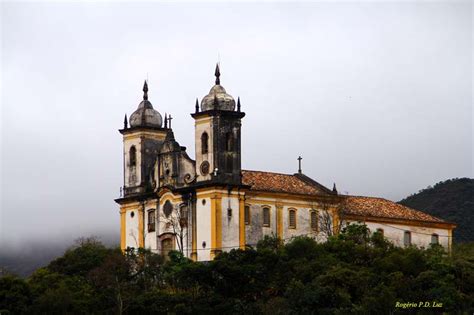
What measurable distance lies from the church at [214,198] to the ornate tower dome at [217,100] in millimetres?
57

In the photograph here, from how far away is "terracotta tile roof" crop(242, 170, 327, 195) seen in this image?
9212 centimetres

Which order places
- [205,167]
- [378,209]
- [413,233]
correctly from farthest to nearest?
1. [413,233]
2. [378,209]
3. [205,167]

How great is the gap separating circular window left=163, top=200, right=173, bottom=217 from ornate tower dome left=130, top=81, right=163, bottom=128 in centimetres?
600

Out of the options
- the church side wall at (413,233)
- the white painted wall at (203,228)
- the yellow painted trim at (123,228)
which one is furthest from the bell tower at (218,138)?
the church side wall at (413,233)

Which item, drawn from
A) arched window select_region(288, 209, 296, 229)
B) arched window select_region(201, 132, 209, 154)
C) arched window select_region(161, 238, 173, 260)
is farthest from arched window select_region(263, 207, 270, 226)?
arched window select_region(161, 238, 173, 260)

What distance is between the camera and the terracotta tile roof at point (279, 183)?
3627 inches

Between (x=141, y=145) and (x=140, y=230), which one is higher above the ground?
(x=141, y=145)

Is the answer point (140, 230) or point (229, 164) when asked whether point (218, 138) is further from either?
point (140, 230)

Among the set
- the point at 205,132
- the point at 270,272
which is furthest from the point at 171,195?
the point at 270,272

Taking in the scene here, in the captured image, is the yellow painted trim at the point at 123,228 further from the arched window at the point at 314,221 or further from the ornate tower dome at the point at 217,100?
the arched window at the point at 314,221

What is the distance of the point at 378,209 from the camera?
9881 cm

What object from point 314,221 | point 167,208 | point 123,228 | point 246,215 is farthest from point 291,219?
point 123,228

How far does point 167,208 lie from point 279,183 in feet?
22.9

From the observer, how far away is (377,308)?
247ft
